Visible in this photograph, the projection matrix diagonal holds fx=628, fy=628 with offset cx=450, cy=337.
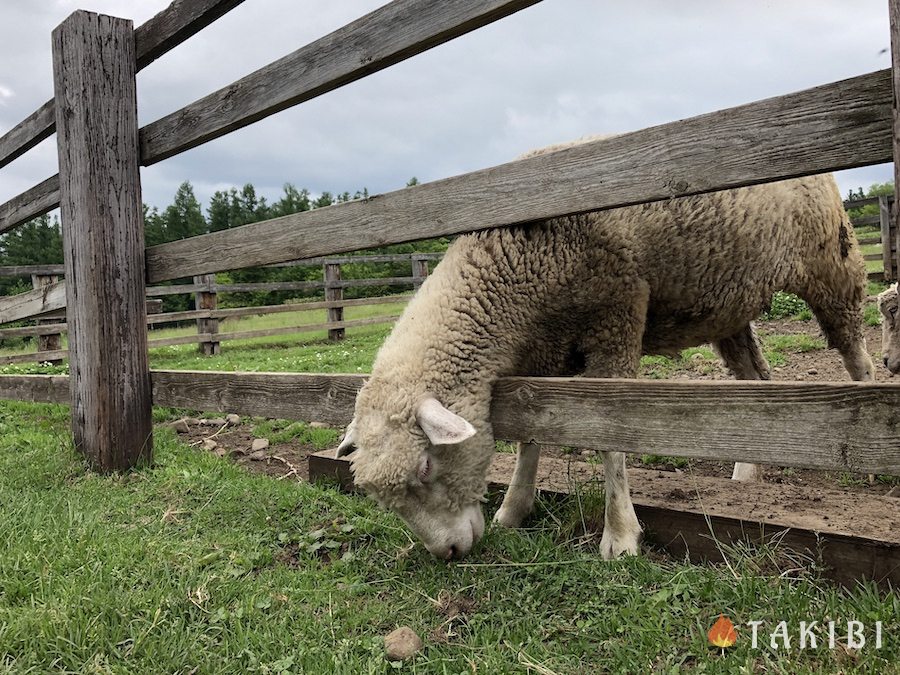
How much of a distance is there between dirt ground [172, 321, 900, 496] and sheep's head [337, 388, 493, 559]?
0.90 meters

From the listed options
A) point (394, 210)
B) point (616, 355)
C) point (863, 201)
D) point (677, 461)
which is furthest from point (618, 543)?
point (863, 201)

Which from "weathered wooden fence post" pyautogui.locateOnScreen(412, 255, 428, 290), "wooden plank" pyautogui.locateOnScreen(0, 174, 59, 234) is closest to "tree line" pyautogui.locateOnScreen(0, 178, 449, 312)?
"weathered wooden fence post" pyautogui.locateOnScreen(412, 255, 428, 290)

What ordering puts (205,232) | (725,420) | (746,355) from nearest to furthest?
(725,420)
(746,355)
(205,232)

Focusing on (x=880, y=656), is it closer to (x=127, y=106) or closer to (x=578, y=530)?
(x=578, y=530)

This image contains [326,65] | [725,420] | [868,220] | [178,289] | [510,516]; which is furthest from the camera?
[868,220]

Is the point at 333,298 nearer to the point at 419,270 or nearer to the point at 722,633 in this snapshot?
the point at 419,270

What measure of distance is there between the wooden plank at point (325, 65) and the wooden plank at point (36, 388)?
211 centimetres

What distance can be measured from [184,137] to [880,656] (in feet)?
13.0

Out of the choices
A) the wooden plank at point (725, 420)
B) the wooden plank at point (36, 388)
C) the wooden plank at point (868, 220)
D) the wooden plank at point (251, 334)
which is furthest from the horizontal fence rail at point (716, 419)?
the wooden plank at point (868, 220)

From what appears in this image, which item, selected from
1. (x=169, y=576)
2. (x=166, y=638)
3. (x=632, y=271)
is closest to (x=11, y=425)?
(x=169, y=576)

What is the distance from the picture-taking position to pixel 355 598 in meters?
2.33

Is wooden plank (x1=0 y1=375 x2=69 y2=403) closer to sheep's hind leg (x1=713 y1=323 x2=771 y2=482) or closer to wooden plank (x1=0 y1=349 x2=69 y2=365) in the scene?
sheep's hind leg (x1=713 y1=323 x2=771 y2=482)

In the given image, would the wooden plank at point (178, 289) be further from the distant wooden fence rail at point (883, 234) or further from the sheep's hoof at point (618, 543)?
the distant wooden fence rail at point (883, 234)

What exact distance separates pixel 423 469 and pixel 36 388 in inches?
172
